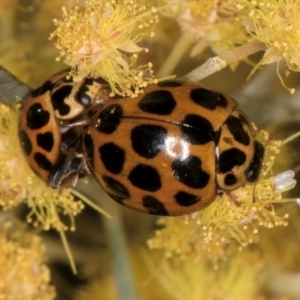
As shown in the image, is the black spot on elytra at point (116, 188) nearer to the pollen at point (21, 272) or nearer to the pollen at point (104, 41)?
the pollen at point (104, 41)

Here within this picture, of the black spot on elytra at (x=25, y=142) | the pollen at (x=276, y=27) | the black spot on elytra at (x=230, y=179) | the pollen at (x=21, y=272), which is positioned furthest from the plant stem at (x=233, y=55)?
the pollen at (x=21, y=272)

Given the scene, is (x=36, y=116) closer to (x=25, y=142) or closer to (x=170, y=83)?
(x=25, y=142)

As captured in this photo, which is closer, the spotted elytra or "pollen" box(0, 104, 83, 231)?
the spotted elytra

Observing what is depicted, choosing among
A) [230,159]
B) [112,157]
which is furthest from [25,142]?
[230,159]

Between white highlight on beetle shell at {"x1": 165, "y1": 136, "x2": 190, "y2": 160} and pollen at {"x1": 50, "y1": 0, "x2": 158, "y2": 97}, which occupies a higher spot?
pollen at {"x1": 50, "y1": 0, "x2": 158, "y2": 97}

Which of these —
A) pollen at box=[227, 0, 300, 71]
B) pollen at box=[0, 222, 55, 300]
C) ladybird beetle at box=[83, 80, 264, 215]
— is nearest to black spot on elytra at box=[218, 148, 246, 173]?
ladybird beetle at box=[83, 80, 264, 215]

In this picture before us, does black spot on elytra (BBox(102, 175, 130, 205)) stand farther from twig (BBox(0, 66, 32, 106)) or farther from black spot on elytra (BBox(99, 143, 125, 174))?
twig (BBox(0, 66, 32, 106))

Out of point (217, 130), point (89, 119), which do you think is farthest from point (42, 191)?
point (217, 130)
